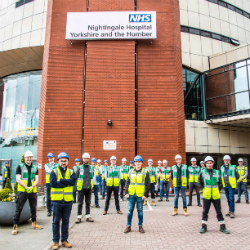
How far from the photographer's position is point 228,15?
22.8m

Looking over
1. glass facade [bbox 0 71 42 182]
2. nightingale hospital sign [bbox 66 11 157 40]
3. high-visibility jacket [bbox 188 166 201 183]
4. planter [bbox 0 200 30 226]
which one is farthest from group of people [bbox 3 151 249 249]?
glass facade [bbox 0 71 42 182]

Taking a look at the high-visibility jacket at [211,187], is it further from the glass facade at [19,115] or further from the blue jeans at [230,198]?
the glass facade at [19,115]

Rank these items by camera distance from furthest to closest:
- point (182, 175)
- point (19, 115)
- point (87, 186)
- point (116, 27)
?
point (19, 115)
point (116, 27)
point (182, 175)
point (87, 186)

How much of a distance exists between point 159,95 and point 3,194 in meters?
11.2

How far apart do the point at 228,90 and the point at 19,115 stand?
18.9 m

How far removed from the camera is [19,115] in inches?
914

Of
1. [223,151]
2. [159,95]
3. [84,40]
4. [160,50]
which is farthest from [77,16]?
[223,151]

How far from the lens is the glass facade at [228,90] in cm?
1788

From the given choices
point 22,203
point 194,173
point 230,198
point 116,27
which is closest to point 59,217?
point 22,203

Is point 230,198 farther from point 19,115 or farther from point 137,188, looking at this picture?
point 19,115

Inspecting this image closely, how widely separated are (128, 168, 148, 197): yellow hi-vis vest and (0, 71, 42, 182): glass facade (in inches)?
673

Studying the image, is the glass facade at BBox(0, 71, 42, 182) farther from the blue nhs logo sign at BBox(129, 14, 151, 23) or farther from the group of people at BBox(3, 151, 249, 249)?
the group of people at BBox(3, 151, 249, 249)

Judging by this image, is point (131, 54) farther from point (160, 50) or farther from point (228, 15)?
point (228, 15)

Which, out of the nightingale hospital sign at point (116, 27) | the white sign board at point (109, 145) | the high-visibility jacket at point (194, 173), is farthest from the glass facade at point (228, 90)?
the white sign board at point (109, 145)
